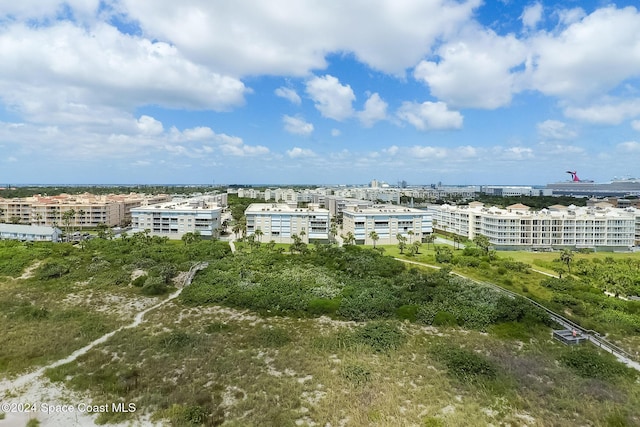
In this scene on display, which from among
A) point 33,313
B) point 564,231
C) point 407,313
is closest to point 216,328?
point 33,313

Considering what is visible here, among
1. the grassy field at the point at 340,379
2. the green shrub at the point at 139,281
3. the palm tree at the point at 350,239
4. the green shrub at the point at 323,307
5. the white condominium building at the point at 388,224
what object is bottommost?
the grassy field at the point at 340,379

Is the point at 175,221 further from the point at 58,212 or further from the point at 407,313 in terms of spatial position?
the point at 407,313

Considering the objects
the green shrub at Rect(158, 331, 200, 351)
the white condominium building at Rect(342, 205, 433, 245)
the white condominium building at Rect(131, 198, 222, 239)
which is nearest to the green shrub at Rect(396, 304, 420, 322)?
the green shrub at Rect(158, 331, 200, 351)

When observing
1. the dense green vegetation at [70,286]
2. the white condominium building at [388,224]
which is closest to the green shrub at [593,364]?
the dense green vegetation at [70,286]

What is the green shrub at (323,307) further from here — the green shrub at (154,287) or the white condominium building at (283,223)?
the white condominium building at (283,223)

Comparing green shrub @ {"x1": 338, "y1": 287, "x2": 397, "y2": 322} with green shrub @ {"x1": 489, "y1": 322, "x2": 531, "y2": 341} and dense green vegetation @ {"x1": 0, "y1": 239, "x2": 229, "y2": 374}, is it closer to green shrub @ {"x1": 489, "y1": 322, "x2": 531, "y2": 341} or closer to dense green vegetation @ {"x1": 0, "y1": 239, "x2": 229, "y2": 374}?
green shrub @ {"x1": 489, "y1": 322, "x2": 531, "y2": 341}

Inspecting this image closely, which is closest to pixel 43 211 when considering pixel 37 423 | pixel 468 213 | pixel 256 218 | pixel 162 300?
pixel 256 218
